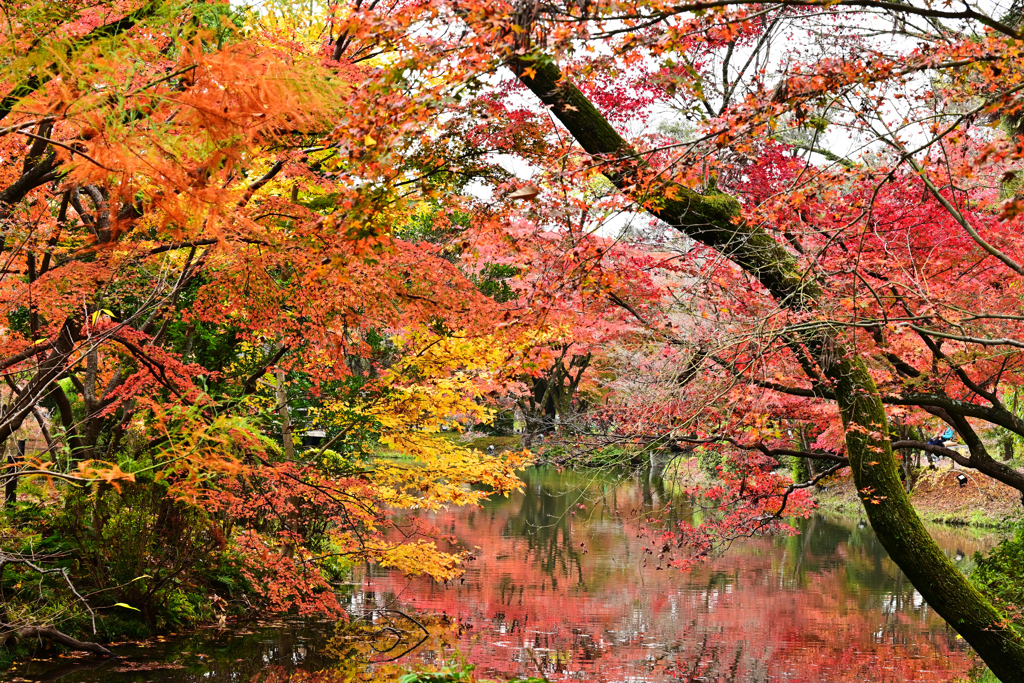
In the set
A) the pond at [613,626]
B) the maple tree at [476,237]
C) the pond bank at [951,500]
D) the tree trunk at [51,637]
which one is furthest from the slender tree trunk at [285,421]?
the pond bank at [951,500]

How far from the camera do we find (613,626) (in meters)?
10.9

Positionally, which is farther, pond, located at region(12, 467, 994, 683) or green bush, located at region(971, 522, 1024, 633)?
pond, located at region(12, 467, 994, 683)

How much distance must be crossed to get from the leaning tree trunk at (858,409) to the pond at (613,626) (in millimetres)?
1898

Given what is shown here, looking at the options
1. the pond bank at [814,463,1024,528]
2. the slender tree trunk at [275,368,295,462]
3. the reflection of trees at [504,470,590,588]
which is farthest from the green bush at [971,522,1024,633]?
the pond bank at [814,463,1024,528]

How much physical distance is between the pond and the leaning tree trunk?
6.23 ft

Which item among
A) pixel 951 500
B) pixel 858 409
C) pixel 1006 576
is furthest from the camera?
pixel 951 500

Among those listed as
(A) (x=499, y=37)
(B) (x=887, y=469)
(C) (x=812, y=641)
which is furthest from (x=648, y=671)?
(A) (x=499, y=37)

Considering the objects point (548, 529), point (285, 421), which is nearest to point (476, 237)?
point (285, 421)

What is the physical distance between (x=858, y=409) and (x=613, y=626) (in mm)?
6326

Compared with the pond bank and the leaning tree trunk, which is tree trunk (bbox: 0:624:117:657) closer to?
the leaning tree trunk

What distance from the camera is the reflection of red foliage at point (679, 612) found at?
915 cm

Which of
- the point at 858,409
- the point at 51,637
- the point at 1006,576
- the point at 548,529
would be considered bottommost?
the point at 548,529

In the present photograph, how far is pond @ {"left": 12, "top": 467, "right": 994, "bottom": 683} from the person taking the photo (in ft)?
→ 28.0

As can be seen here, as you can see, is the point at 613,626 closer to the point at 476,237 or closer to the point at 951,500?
the point at 476,237
